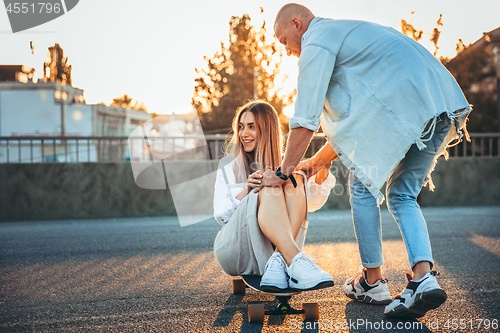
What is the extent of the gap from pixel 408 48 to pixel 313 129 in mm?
680

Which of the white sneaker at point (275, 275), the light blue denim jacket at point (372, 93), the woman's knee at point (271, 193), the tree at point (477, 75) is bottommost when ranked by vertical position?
the white sneaker at point (275, 275)

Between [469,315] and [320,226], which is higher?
[469,315]

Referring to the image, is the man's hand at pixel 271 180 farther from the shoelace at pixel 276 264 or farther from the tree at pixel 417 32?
the tree at pixel 417 32

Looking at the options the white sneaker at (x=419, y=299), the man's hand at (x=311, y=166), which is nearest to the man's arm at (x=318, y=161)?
the man's hand at (x=311, y=166)

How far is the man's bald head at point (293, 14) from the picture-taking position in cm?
221

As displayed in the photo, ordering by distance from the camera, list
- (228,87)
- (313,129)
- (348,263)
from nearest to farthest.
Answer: (313,129)
(348,263)
(228,87)

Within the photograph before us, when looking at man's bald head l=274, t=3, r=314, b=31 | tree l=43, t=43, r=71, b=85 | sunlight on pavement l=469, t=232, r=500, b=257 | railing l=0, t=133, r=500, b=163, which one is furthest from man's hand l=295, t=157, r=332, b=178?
tree l=43, t=43, r=71, b=85

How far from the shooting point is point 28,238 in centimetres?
493

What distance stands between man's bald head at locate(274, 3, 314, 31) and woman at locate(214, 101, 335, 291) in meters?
0.69

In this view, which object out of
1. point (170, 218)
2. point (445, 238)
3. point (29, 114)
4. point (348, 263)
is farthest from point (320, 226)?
point (29, 114)

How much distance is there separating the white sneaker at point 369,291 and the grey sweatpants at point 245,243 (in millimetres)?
412

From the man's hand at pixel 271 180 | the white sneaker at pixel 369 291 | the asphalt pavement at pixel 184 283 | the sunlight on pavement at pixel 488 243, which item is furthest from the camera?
the sunlight on pavement at pixel 488 243

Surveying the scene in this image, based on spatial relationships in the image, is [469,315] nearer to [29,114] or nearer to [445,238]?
[445,238]

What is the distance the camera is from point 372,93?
207 cm
